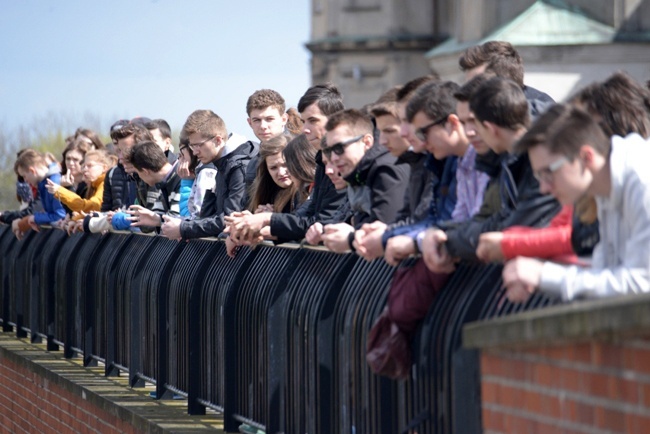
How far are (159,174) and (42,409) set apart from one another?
2397 millimetres

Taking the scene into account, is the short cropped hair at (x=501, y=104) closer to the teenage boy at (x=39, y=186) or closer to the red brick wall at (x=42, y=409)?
the red brick wall at (x=42, y=409)

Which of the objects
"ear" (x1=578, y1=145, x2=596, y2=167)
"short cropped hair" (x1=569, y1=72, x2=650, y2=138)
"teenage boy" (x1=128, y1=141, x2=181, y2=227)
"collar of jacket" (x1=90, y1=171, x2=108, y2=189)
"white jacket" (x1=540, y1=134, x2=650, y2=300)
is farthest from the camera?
"collar of jacket" (x1=90, y1=171, x2=108, y2=189)

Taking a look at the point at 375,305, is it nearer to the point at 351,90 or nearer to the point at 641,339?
the point at 641,339

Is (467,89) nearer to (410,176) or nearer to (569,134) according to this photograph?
(410,176)

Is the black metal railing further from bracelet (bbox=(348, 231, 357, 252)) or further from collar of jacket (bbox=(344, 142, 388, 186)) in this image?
collar of jacket (bbox=(344, 142, 388, 186))

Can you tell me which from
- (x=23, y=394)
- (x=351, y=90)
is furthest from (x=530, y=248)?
(x=351, y=90)

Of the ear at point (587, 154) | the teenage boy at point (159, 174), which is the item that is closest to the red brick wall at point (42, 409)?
the teenage boy at point (159, 174)

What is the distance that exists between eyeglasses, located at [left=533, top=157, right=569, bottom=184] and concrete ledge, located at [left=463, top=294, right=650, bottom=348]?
1.35 feet

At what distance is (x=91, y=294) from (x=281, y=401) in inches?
197

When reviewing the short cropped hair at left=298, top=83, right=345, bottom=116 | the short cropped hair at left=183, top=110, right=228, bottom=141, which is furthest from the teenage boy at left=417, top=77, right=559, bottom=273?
the short cropped hair at left=183, top=110, right=228, bottom=141

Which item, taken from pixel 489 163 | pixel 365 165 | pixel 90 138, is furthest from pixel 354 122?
pixel 90 138

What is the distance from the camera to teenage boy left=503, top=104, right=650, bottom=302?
4.54 metres

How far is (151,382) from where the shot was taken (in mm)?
10359

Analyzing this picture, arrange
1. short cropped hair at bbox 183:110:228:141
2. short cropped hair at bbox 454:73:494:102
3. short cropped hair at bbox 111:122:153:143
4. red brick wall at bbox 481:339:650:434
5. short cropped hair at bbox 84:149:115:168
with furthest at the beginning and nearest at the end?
short cropped hair at bbox 84:149:115:168, short cropped hair at bbox 111:122:153:143, short cropped hair at bbox 183:110:228:141, short cropped hair at bbox 454:73:494:102, red brick wall at bbox 481:339:650:434
